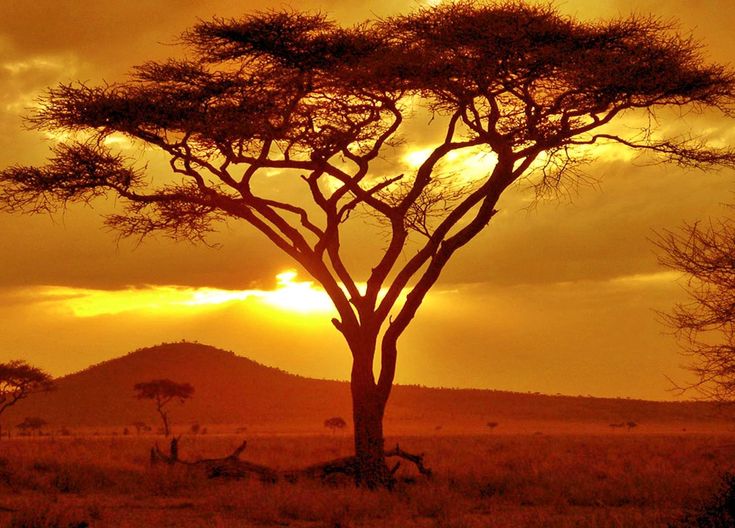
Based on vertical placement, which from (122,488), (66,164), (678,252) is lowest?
(122,488)

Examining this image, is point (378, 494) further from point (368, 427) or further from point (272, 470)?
point (272, 470)

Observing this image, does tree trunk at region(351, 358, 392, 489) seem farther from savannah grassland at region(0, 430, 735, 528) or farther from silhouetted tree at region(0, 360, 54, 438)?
silhouetted tree at region(0, 360, 54, 438)

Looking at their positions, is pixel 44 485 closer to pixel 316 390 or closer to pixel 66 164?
pixel 66 164

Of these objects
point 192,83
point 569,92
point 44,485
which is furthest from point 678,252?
point 44,485

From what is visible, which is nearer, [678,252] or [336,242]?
[678,252]

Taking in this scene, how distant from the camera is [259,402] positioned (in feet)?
247

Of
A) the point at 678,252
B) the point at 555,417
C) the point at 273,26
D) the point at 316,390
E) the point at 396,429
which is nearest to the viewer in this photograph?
the point at 678,252

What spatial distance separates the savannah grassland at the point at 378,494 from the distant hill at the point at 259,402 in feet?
136

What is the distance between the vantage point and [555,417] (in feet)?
239

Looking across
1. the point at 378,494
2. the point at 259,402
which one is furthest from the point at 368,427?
the point at 259,402

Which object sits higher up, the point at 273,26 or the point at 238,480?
the point at 273,26

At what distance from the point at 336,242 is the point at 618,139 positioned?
246 inches

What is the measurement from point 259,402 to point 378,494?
59.2 metres

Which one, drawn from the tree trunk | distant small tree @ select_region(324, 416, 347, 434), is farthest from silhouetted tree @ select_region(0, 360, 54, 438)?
the tree trunk
